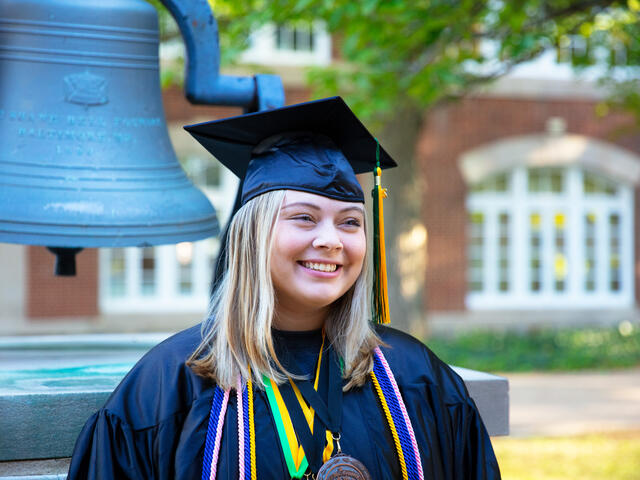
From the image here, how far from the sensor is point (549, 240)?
14320 millimetres

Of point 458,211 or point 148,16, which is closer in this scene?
point 148,16

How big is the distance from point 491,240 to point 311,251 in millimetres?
12474

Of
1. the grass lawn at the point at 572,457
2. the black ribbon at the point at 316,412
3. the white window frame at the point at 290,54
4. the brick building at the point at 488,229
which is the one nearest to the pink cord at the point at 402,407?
the black ribbon at the point at 316,412

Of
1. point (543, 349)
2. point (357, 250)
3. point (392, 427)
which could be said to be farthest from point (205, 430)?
point (543, 349)

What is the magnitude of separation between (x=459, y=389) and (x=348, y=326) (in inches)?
12.4

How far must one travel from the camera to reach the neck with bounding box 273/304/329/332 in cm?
202

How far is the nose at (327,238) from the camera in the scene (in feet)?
6.29

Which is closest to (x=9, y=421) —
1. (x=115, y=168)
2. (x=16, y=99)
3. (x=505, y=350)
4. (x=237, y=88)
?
(x=115, y=168)

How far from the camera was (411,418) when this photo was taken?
196 cm

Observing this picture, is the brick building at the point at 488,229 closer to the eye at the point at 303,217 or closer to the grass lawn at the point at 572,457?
the grass lawn at the point at 572,457

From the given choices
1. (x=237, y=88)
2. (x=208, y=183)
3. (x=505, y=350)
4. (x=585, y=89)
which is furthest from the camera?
(x=585, y=89)

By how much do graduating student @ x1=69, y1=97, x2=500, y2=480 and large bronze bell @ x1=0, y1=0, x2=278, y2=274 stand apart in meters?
0.60

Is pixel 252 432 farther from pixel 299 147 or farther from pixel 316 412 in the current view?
pixel 299 147

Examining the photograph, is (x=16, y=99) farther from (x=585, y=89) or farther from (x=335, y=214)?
(x=585, y=89)
